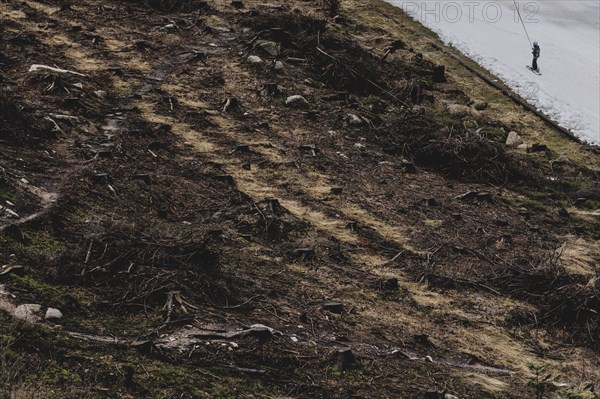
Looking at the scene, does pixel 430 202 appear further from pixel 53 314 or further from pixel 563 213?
pixel 53 314

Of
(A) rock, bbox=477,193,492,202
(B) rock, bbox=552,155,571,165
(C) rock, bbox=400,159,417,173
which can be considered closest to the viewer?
(A) rock, bbox=477,193,492,202

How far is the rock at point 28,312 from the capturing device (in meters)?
5.75

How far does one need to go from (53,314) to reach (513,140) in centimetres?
1415

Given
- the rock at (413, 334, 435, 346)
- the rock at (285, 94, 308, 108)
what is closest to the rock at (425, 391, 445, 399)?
the rock at (413, 334, 435, 346)

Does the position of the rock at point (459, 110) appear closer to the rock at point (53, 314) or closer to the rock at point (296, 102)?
the rock at point (296, 102)

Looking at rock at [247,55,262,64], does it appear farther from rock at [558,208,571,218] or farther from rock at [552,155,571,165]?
rock at [558,208,571,218]

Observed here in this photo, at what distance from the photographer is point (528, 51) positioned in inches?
1036

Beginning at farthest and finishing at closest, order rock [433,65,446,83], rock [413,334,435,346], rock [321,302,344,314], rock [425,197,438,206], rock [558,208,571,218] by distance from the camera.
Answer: rock [433,65,446,83] < rock [558,208,571,218] < rock [425,197,438,206] < rock [321,302,344,314] < rock [413,334,435,346]

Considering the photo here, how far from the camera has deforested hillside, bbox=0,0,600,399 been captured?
20.3 feet

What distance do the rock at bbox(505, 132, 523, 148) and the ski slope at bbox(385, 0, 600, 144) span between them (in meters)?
2.52

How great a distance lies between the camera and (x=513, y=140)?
707 inches

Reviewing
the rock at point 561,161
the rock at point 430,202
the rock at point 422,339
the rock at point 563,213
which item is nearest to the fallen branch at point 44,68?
the rock at point 430,202

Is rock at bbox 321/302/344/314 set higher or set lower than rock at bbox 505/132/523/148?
higher

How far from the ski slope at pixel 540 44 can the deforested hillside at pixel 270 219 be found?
1693mm
